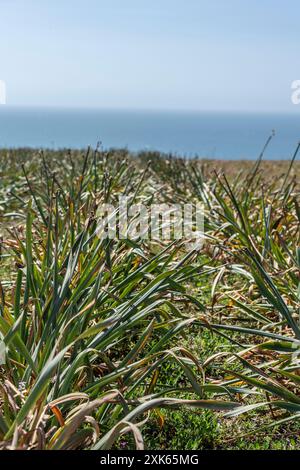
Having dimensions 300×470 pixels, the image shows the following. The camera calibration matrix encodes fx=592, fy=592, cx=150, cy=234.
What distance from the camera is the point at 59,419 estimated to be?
5.72ft

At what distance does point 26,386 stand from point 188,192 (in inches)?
182

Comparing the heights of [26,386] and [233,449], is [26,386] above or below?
above

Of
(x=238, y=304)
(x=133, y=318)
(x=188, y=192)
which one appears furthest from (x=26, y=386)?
(x=188, y=192)

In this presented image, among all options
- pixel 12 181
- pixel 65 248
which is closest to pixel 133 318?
pixel 65 248

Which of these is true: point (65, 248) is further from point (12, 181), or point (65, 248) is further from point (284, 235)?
point (12, 181)

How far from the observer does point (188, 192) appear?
21.3 feet

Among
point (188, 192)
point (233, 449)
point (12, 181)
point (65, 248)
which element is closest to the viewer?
point (233, 449)
